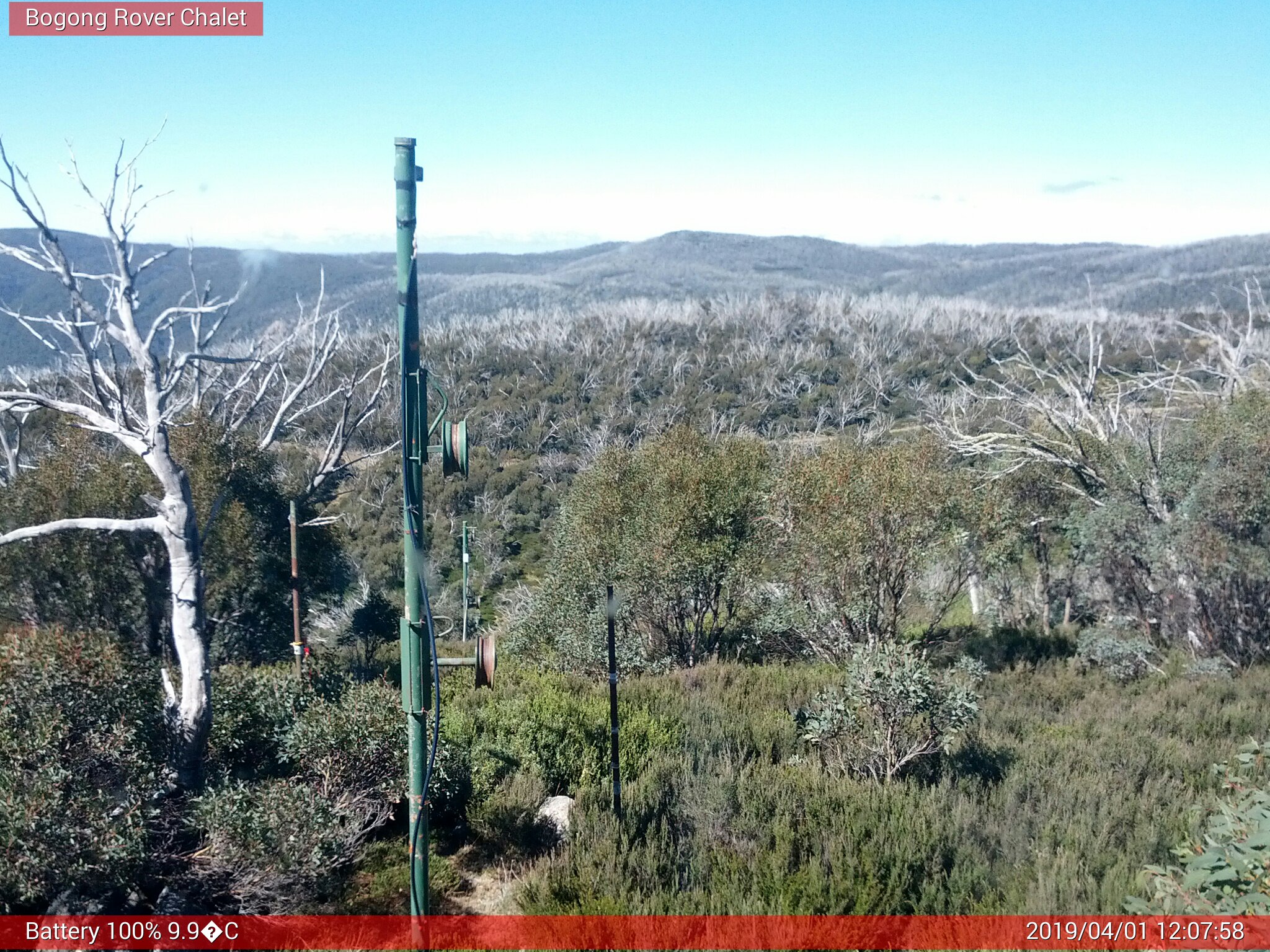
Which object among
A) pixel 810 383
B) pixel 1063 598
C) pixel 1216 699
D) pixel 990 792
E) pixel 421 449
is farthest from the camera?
pixel 810 383

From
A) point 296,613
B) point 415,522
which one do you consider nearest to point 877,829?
point 415,522

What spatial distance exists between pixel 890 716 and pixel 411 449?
186 inches

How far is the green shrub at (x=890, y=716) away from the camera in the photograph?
23.0 ft

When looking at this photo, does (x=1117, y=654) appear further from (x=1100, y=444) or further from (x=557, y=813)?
(x=557, y=813)

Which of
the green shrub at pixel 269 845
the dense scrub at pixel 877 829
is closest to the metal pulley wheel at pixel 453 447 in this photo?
the green shrub at pixel 269 845

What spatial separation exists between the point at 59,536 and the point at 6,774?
25.3 ft

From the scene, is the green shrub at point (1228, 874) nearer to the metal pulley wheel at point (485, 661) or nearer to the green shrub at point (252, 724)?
the metal pulley wheel at point (485, 661)

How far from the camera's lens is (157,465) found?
603 centimetres

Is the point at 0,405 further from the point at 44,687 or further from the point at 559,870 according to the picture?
the point at 559,870

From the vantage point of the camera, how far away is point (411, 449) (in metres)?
4.09

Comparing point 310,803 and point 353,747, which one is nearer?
point 310,803

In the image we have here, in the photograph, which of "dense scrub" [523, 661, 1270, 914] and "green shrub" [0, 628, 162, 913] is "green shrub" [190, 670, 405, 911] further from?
"dense scrub" [523, 661, 1270, 914]

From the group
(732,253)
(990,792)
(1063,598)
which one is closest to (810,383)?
(1063,598)

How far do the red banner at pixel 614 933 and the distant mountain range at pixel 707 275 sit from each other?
91.2ft
